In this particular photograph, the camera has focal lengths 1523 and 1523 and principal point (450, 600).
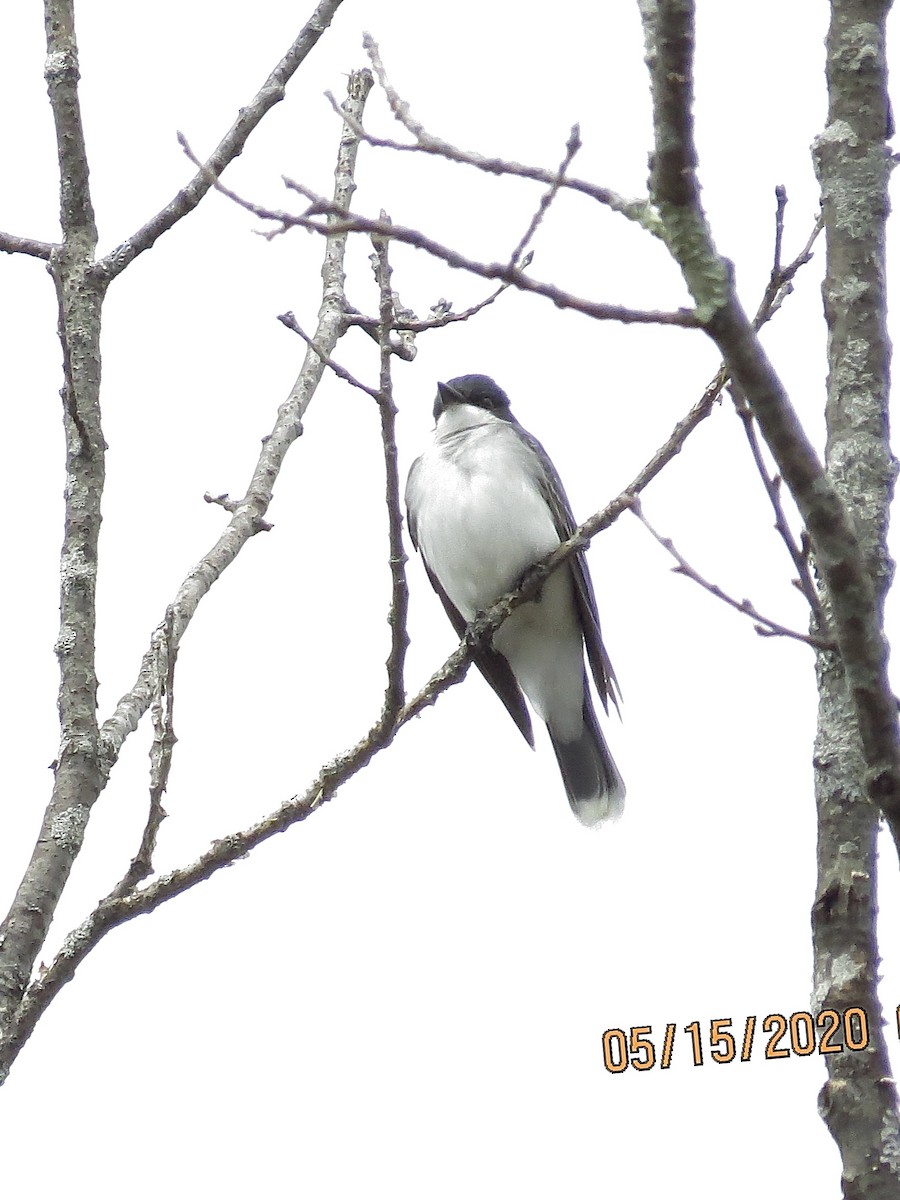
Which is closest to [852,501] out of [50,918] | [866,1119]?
[866,1119]

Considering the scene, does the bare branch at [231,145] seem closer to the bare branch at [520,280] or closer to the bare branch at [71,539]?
the bare branch at [71,539]

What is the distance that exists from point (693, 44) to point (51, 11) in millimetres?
2748

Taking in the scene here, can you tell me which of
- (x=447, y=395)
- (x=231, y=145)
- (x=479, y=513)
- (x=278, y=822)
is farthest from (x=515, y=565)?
(x=278, y=822)

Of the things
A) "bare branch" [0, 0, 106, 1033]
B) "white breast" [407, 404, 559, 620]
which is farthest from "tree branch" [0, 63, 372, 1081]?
"white breast" [407, 404, 559, 620]

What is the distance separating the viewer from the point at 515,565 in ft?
23.0

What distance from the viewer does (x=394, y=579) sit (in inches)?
132

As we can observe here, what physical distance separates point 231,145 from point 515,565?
3.09 m

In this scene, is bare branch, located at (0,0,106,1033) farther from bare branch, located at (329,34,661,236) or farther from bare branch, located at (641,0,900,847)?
bare branch, located at (641,0,900,847)

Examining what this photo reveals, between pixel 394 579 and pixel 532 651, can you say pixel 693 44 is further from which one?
pixel 532 651

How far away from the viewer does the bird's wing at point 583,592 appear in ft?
23.9

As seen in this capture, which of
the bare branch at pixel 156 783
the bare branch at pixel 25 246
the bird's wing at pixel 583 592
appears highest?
the bird's wing at pixel 583 592

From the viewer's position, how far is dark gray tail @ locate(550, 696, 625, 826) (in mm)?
7555

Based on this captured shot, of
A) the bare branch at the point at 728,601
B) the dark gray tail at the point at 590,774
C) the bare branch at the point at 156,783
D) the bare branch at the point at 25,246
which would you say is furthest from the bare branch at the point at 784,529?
the dark gray tail at the point at 590,774

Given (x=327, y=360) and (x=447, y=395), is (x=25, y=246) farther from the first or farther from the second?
(x=447, y=395)
